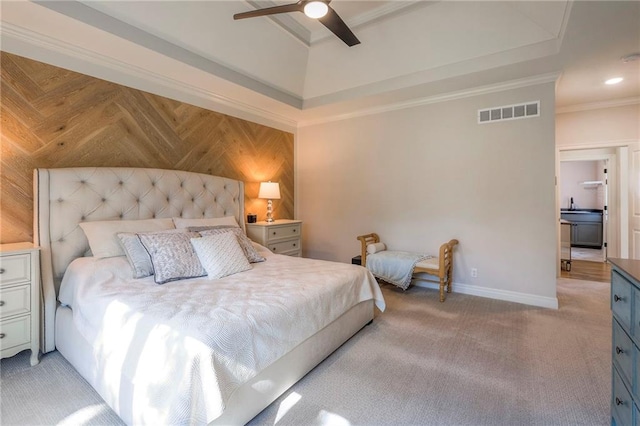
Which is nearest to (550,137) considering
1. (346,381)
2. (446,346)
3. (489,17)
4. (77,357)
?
(489,17)

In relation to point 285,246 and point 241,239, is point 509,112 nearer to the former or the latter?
point 285,246

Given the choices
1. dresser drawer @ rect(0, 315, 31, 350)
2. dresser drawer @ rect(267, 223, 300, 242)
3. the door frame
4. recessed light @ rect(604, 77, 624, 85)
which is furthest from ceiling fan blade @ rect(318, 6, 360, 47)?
the door frame

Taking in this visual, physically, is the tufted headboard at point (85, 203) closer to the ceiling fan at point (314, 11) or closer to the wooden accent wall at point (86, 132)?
the wooden accent wall at point (86, 132)

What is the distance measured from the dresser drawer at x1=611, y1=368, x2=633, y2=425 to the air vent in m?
2.76

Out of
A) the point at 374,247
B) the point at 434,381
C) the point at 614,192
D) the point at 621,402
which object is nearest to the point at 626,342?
the point at 621,402

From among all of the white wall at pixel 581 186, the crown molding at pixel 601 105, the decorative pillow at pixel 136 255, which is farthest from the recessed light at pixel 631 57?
the white wall at pixel 581 186

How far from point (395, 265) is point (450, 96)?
2189 millimetres

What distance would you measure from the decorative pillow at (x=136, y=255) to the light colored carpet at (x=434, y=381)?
75 cm

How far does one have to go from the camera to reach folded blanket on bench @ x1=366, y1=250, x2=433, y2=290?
11.6 ft

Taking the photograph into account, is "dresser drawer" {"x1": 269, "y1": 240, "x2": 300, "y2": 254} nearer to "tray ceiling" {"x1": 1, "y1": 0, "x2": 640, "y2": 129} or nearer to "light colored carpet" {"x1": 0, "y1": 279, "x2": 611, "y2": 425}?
"light colored carpet" {"x1": 0, "y1": 279, "x2": 611, "y2": 425}

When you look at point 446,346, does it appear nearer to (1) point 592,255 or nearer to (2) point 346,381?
(2) point 346,381

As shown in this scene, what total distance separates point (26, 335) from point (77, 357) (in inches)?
18.1

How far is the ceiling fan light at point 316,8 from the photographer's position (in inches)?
78.5

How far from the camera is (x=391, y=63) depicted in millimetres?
3402
